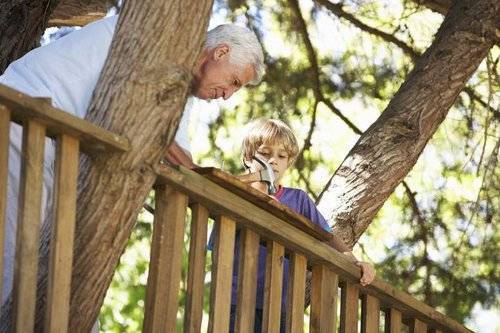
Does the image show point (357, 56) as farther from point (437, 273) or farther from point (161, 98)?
point (161, 98)

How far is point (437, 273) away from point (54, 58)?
12.7ft

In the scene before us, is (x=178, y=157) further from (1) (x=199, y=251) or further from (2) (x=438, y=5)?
(2) (x=438, y=5)

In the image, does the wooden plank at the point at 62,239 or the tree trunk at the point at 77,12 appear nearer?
the wooden plank at the point at 62,239

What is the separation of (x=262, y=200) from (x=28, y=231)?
86 centimetres

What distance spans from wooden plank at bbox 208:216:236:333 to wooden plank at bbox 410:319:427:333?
1165 millimetres

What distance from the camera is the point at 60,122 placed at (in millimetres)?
3225

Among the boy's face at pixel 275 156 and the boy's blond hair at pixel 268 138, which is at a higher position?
the boy's blond hair at pixel 268 138

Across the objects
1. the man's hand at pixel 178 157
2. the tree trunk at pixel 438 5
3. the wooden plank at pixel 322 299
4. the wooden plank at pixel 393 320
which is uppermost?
the tree trunk at pixel 438 5

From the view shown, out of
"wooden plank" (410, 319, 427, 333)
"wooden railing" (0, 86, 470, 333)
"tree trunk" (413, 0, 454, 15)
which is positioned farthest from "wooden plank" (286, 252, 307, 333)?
"tree trunk" (413, 0, 454, 15)

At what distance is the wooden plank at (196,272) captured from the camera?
3.77 metres

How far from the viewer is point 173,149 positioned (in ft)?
13.1

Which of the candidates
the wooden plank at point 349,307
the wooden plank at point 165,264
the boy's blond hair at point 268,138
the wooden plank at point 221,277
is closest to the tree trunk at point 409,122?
the boy's blond hair at point 268,138

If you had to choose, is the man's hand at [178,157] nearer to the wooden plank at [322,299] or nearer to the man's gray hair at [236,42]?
the man's gray hair at [236,42]

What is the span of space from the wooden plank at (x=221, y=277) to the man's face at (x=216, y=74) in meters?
0.49
